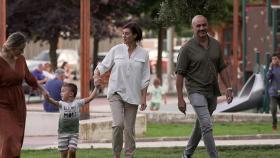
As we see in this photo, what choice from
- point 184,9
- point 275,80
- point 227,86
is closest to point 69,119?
point 227,86

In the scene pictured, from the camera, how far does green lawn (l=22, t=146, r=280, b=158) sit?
14.8 m

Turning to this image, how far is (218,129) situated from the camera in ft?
71.1

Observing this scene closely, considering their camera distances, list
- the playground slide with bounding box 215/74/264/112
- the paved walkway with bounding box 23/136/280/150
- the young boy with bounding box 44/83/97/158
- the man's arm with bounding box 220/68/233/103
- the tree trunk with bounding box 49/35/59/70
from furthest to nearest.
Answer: the tree trunk with bounding box 49/35/59/70 < the playground slide with bounding box 215/74/264/112 < the paved walkway with bounding box 23/136/280/150 < the man's arm with bounding box 220/68/233/103 < the young boy with bounding box 44/83/97/158

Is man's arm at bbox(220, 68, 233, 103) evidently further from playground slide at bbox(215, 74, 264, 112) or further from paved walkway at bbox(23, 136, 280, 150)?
playground slide at bbox(215, 74, 264, 112)

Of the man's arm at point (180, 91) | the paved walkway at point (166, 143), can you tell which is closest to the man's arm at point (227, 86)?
the man's arm at point (180, 91)

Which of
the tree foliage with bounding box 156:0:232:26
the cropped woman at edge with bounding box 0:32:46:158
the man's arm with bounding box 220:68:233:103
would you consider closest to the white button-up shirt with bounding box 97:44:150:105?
the man's arm with bounding box 220:68:233:103

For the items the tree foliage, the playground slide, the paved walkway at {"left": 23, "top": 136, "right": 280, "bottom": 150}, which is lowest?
the paved walkway at {"left": 23, "top": 136, "right": 280, "bottom": 150}

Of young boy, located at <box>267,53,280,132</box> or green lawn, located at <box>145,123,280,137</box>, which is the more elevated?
young boy, located at <box>267,53,280,132</box>

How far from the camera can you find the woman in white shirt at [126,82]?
12992 mm

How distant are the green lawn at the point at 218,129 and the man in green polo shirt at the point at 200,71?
24.0 feet

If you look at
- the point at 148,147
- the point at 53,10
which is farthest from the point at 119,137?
the point at 53,10

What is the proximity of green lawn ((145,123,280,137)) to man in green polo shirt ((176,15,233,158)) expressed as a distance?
24.0ft

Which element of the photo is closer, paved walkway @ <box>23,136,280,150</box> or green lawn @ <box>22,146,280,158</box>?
green lawn @ <box>22,146,280,158</box>

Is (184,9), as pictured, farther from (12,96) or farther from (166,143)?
(12,96)
